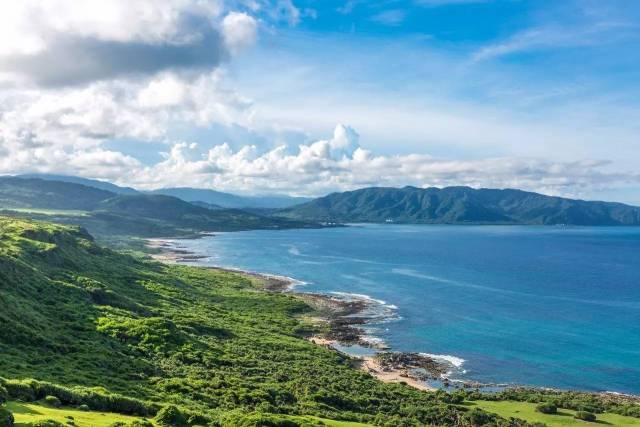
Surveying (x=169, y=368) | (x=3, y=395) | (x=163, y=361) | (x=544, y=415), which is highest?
(x=3, y=395)

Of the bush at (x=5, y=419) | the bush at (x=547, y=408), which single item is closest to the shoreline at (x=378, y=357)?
the bush at (x=547, y=408)

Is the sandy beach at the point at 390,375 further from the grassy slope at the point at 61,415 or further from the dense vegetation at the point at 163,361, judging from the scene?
the grassy slope at the point at 61,415

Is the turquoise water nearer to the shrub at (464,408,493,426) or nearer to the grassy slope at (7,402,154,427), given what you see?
the shrub at (464,408,493,426)

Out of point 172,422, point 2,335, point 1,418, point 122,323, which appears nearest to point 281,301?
point 122,323

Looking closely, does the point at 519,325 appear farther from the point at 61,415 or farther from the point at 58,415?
Result: the point at 58,415

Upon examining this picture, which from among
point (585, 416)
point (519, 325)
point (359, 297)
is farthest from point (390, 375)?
point (359, 297)

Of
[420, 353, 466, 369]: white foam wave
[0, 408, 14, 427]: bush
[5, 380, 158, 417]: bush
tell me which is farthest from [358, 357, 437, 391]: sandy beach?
[0, 408, 14, 427]: bush
